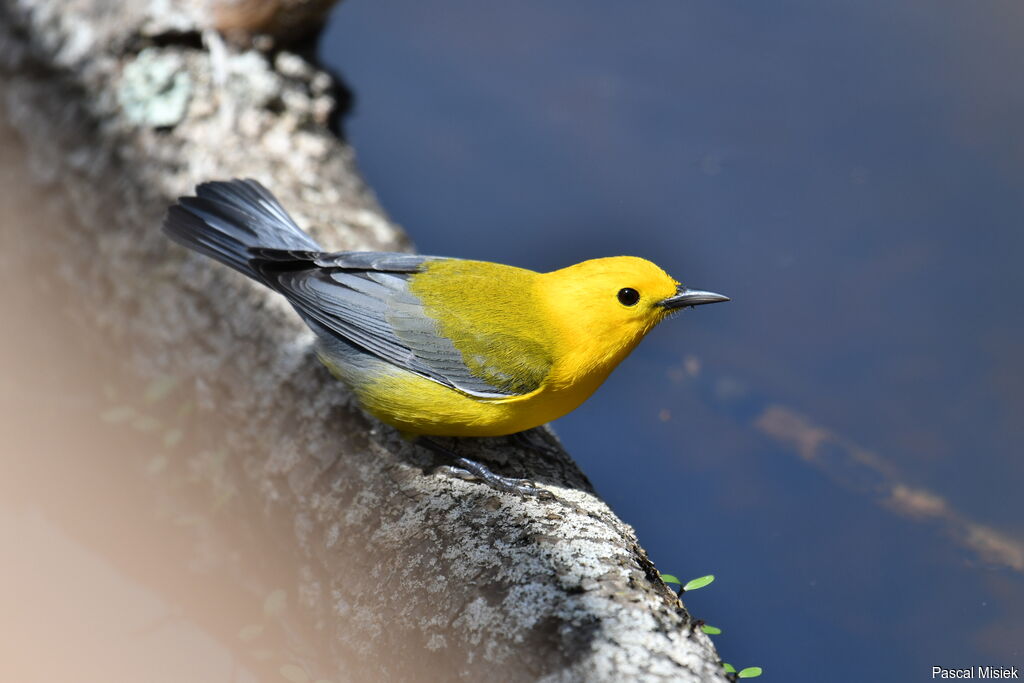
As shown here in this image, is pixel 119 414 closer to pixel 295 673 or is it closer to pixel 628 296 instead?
pixel 295 673

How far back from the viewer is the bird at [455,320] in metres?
3.11

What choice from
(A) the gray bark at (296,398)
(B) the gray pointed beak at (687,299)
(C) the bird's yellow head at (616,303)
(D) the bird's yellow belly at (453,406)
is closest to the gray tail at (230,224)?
(A) the gray bark at (296,398)

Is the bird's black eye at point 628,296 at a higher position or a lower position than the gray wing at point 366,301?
higher

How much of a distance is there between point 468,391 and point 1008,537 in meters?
2.07

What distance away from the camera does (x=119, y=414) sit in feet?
14.2

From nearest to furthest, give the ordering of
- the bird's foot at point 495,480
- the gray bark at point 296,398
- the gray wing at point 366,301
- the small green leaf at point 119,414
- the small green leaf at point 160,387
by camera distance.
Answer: the gray bark at point 296,398 < the bird's foot at point 495,480 < the gray wing at point 366,301 < the small green leaf at point 160,387 < the small green leaf at point 119,414

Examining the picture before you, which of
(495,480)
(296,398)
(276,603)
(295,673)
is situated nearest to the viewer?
(495,480)

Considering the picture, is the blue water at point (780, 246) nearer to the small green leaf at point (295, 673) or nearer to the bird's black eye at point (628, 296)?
the bird's black eye at point (628, 296)

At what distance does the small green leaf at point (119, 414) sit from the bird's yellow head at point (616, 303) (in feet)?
7.64

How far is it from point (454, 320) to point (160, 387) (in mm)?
1582

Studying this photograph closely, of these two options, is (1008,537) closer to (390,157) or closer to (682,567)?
(682,567)

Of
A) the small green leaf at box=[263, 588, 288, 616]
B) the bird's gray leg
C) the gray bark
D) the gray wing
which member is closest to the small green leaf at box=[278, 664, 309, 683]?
the gray bark

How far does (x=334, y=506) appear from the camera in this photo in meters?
3.11

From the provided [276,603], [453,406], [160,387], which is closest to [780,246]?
[453,406]
